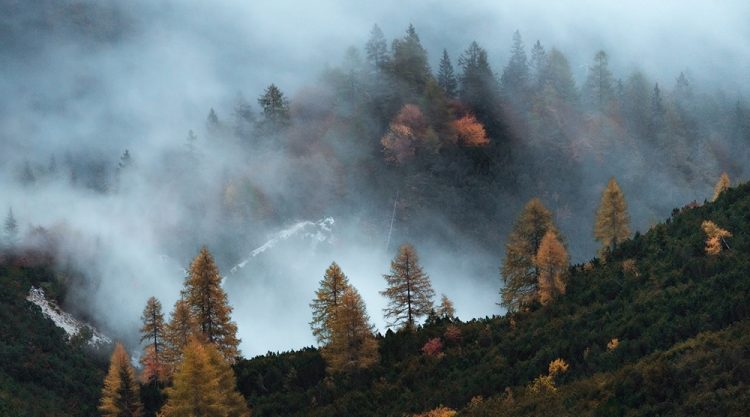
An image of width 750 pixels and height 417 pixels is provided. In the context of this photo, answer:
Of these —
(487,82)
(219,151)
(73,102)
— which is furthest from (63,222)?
(487,82)

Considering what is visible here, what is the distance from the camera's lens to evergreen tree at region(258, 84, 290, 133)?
88438 mm

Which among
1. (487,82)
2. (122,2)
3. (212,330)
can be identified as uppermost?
(122,2)

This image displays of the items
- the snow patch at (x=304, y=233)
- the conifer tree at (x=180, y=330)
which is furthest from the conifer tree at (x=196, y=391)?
the snow patch at (x=304, y=233)

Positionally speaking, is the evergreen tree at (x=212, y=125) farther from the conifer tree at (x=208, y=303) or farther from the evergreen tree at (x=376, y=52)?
the conifer tree at (x=208, y=303)

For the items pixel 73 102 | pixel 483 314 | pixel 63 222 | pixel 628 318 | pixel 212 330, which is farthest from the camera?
A: pixel 73 102

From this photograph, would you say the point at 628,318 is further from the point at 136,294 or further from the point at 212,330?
the point at 136,294

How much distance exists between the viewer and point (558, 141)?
8875cm

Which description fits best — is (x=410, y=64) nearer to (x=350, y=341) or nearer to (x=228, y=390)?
(x=350, y=341)

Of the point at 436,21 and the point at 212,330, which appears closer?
the point at 212,330

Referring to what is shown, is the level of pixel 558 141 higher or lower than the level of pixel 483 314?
higher

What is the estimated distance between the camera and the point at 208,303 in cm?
5094

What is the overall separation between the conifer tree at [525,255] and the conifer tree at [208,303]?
57.9ft

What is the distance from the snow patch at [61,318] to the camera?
64.6m

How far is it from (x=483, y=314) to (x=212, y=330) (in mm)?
28820
